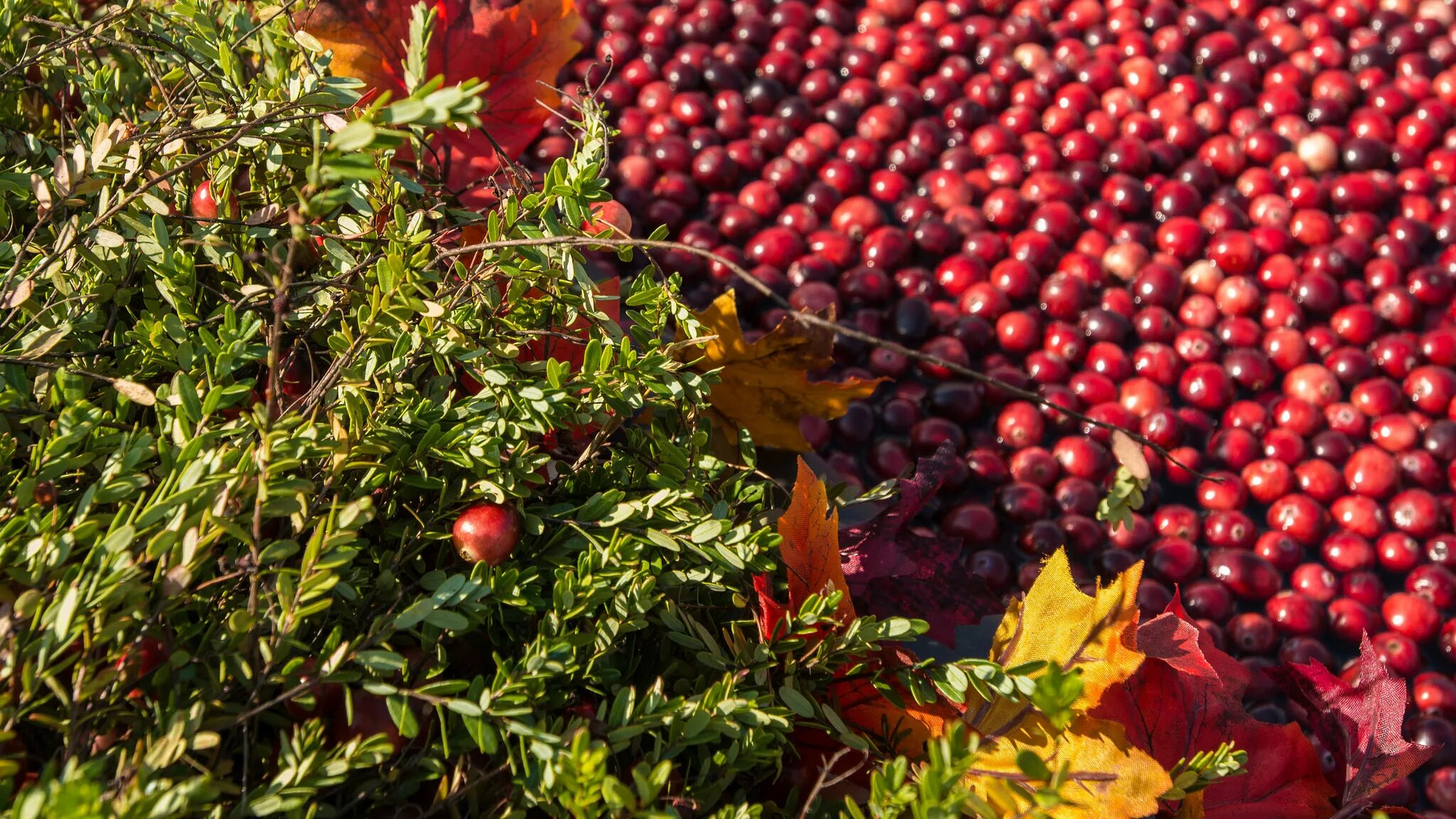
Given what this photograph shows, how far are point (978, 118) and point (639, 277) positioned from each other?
114 centimetres

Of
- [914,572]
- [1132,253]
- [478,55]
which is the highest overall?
[478,55]

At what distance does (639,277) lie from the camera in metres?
0.62

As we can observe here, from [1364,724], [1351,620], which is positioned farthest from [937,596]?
[1351,620]

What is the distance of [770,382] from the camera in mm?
858

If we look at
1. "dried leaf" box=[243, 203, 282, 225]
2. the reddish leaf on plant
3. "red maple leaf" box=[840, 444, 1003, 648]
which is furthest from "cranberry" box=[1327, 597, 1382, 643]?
"dried leaf" box=[243, 203, 282, 225]

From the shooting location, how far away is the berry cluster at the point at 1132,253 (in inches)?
49.4

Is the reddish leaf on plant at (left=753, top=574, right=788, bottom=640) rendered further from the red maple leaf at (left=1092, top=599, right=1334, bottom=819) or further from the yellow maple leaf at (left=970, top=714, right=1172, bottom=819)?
the red maple leaf at (left=1092, top=599, right=1334, bottom=819)

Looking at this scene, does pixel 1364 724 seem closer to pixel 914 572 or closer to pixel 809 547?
pixel 914 572

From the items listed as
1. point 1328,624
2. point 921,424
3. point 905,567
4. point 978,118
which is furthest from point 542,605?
point 978,118

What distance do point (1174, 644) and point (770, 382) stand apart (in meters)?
0.36

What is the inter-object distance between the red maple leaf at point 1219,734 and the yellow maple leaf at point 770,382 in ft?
1.06

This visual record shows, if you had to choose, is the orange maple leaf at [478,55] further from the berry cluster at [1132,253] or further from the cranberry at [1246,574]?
the cranberry at [1246,574]

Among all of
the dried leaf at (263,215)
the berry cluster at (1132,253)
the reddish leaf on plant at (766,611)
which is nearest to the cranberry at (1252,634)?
the berry cluster at (1132,253)

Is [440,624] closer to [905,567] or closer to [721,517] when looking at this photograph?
[721,517]
